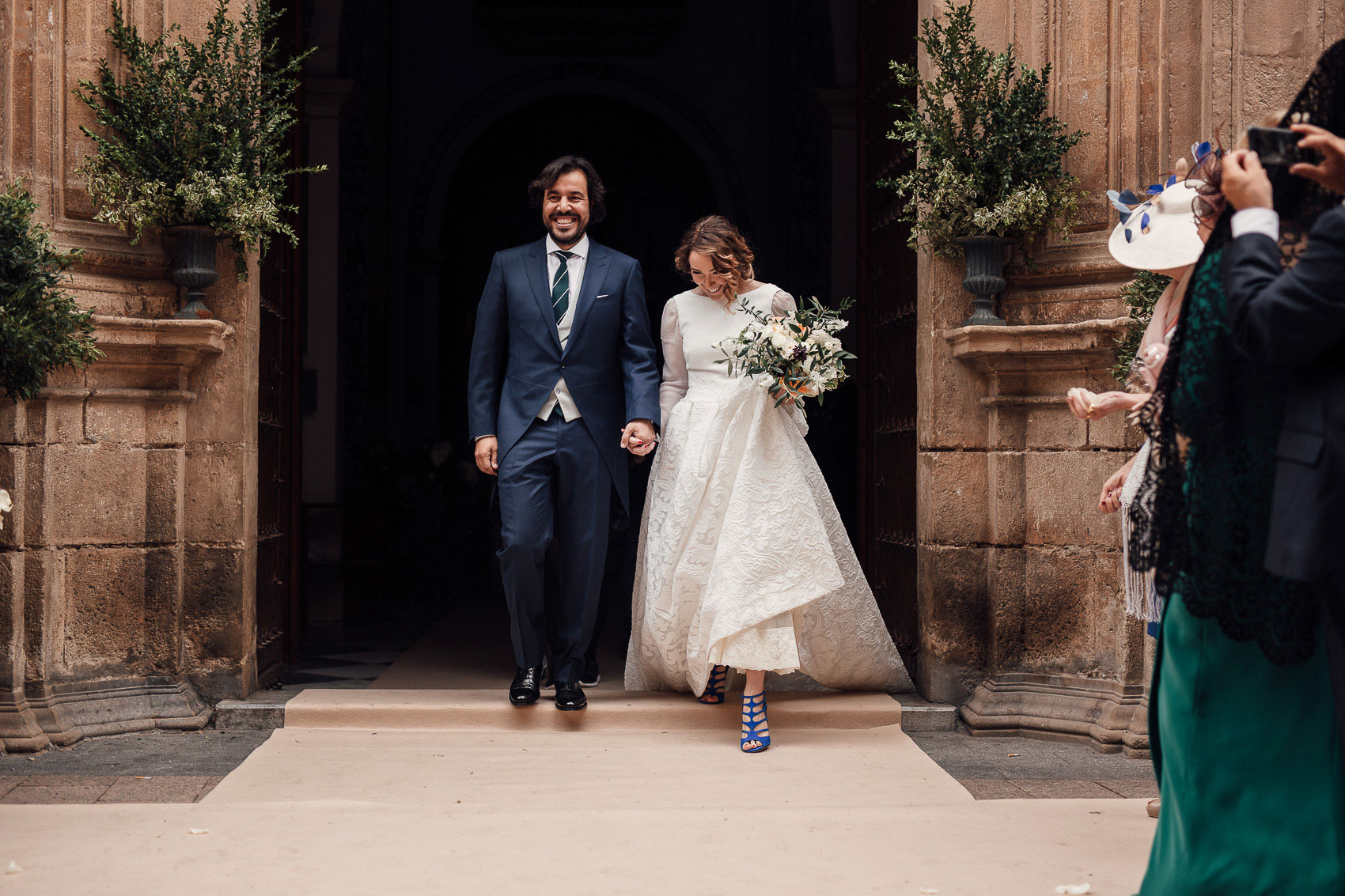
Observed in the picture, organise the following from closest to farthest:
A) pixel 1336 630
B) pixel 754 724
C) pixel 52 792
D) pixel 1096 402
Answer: pixel 1336 630, pixel 1096 402, pixel 52 792, pixel 754 724

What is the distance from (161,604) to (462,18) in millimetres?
8003

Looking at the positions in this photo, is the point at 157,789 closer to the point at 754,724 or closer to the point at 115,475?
the point at 115,475

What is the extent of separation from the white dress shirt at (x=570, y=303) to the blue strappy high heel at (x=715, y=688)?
1102 mm

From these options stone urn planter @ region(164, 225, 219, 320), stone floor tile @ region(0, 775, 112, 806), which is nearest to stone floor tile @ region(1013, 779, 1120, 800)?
stone floor tile @ region(0, 775, 112, 806)

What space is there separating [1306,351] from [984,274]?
9.23 feet

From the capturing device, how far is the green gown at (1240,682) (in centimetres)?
215

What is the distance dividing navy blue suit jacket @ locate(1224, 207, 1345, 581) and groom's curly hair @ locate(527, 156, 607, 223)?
3.01 meters

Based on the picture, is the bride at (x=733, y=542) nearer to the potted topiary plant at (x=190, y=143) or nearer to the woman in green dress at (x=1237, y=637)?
the potted topiary plant at (x=190, y=143)

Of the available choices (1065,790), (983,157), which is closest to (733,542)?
(1065,790)

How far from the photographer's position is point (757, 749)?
170 inches

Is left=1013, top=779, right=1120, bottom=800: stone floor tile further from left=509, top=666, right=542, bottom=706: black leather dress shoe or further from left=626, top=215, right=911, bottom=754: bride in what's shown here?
left=509, top=666, right=542, bottom=706: black leather dress shoe

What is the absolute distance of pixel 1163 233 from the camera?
10.6ft

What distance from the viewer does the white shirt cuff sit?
6.95 ft

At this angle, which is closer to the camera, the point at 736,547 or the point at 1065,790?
the point at 1065,790
